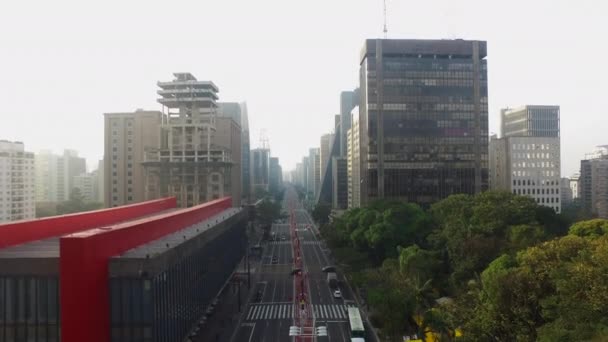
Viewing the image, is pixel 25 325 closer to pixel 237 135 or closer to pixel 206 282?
pixel 206 282

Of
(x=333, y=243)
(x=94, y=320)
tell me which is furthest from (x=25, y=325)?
(x=333, y=243)

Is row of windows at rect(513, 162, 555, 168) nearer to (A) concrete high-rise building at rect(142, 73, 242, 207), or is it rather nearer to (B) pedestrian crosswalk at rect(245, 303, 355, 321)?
(A) concrete high-rise building at rect(142, 73, 242, 207)

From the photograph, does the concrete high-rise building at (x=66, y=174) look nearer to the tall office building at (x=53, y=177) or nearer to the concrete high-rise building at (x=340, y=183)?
the tall office building at (x=53, y=177)

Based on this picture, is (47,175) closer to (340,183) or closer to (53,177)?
(53,177)

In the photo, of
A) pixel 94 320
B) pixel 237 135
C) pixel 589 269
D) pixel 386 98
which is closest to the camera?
pixel 589 269

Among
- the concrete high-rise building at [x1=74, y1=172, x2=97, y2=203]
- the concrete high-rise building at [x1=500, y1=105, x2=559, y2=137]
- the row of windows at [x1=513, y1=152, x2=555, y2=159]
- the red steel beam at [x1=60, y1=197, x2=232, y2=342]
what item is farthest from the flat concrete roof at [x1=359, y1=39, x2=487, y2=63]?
the concrete high-rise building at [x1=74, y1=172, x2=97, y2=203]

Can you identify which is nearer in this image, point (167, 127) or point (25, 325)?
point (25, 325)

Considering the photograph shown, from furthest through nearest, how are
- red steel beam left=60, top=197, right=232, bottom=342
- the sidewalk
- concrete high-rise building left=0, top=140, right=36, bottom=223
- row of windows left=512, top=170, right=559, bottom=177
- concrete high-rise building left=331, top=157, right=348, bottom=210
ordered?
concrete high-rise building left=331, top=157, right=348, bottom=210
row of windows left=512, top=170, right=559, bottom=177
concrete high-rise building left=0, top=140, right=36, bottom=223
the sidewalk
red steel beam left=60, top=197, right=232, bottom=342

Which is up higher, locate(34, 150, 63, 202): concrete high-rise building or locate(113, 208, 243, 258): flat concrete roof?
locate(34, 150, 63, 202): concrete high-rise building
